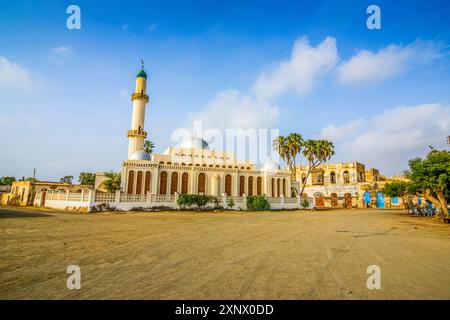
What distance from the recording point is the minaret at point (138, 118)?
127 ft

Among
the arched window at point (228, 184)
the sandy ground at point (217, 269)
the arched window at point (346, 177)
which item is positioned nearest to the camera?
the sandy ground at point (217, 269)

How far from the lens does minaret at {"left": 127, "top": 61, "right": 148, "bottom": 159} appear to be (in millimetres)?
38719

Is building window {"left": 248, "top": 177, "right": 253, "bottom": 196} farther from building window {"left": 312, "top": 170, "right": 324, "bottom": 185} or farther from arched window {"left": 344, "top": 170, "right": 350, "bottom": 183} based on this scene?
arched window {"left": 344, "top": 170, "right": 350, "bottom": 183}

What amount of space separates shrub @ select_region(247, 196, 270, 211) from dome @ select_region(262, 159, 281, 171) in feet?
29.1

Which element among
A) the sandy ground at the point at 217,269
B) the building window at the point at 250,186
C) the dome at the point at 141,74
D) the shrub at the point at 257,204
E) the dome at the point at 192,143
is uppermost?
the dome at the point at 141,74

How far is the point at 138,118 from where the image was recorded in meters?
39.5

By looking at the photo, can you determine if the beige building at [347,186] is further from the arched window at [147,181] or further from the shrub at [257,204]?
the arched window at [147,181]

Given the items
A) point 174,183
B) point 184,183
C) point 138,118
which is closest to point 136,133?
point 138,118

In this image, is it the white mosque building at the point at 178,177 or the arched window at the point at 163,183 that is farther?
the arched window at the point at 163,183

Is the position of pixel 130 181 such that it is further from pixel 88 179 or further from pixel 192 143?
Result: pixel 88 179

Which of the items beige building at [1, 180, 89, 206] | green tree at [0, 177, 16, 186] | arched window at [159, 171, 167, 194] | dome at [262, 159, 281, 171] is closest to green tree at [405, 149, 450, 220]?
dome at [262, 159, 281, 171]

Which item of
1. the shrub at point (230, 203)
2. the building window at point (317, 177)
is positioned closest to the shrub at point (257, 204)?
the shrub at point (230, 203)

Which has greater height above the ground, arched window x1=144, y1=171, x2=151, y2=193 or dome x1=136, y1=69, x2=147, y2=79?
dome x1=136, y1=69, x2=147, y2=79
